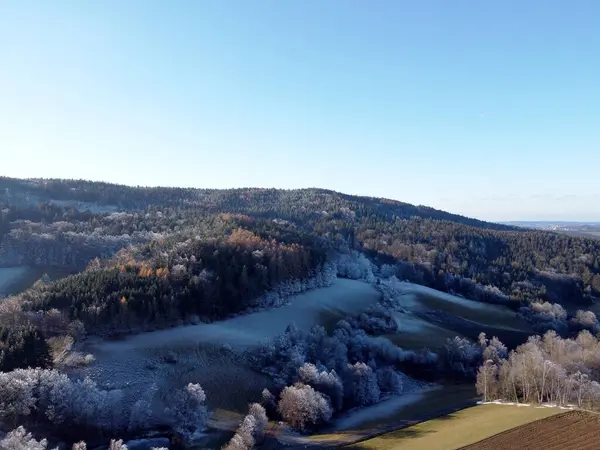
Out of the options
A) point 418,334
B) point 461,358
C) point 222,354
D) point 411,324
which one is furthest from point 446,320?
point 222,354

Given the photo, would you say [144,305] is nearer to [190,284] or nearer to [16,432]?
[190,284]

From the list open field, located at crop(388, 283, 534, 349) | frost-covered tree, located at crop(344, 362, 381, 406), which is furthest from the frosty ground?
frost-covered tree, located at crop(344, 362, 381, 406)

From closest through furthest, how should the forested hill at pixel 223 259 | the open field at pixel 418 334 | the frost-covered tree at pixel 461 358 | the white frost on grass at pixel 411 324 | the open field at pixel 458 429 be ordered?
the open field at pixel 458 429 → the forested hill at pixel 223 259 → the frost-covered tree at pixel 461 358 → the open field at pixel 418 334 → the white frost on grass at pixel 411 324

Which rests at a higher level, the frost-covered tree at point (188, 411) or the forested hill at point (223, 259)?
the forested hill at point (223, 259)

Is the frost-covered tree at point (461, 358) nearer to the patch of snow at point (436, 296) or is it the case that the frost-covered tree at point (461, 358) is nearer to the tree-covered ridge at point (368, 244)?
the patch of snow at point (436, 296)

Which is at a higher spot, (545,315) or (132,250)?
(132,250)

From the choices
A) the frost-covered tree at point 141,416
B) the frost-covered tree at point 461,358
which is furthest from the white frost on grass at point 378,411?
the frost-covered tree at point 141,416

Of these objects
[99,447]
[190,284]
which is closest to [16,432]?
[99,447]
